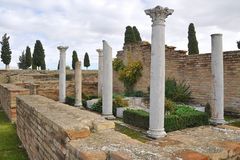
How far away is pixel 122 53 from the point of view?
20359mm

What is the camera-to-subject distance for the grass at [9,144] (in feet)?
20.2

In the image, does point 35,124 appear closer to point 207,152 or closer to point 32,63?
point 207,152

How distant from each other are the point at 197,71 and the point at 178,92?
139 centimetres

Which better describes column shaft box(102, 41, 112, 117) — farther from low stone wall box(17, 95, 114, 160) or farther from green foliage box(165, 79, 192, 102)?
low stone wall box(17, 95, 114, 160)

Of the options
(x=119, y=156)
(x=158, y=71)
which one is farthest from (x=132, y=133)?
(x=119, y=156)

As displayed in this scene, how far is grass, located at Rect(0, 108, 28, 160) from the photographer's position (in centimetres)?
617

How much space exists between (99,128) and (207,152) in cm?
136

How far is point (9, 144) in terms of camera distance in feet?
23.6

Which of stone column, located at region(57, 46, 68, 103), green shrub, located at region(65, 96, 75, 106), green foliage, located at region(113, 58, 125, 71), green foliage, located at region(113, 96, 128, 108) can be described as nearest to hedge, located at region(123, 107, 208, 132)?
green foliage, located at region(113, 96, 128, 108)

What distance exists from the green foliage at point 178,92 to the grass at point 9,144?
7.95 m

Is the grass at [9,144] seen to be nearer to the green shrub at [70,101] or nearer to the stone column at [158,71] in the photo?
the stone column at [158,71]

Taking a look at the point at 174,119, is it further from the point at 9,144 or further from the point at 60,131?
the point at 60,131

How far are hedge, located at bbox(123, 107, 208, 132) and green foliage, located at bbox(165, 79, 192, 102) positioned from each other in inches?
149

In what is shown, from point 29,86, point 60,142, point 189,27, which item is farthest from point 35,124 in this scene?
point 189,27
